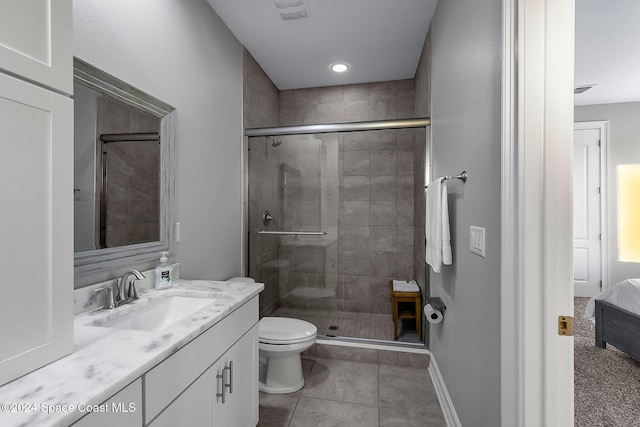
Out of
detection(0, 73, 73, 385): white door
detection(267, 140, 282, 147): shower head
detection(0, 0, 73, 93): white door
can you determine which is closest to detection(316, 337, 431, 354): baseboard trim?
detection(267, 140, 282, 147): shower head

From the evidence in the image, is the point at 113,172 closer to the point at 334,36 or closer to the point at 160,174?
the point at 160,174

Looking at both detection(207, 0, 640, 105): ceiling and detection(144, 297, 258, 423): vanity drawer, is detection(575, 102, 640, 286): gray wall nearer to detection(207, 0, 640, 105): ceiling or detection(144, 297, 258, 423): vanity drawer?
detection(207, 0, 640, 105): ceiling

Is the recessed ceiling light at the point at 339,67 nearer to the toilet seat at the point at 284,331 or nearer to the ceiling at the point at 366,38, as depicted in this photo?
the ceiling at the point at 366,38

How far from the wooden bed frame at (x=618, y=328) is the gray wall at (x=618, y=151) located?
1.84 metres

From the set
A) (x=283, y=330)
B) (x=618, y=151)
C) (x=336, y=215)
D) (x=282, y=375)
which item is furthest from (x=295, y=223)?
(x=618, y=151)

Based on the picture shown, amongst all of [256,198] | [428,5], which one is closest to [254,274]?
[256,198]

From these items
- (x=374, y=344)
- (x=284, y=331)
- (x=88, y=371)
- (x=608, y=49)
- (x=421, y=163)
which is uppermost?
(x=608, y=49)

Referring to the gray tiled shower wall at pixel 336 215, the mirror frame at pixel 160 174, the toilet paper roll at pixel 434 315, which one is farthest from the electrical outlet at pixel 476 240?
the mirror frame at pixel 160 174

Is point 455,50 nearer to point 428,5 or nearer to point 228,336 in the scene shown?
point 428,5

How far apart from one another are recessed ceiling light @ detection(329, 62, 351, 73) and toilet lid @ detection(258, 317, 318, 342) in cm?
232

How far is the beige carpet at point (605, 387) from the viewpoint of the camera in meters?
1.63

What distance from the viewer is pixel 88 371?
694mm

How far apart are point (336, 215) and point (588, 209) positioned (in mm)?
3511

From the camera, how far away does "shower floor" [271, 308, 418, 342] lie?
7.85 ft
